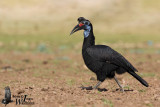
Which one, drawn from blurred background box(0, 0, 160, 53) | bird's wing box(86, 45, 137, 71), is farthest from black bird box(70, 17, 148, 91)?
blurred background box(0, 0, 160, 53)

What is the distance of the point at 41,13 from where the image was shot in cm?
8150

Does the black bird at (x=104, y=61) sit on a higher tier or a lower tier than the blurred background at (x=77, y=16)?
lower

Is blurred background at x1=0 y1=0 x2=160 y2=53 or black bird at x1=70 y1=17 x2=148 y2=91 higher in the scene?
blurred background at x1=0 y1=0 x2=160 y2=53

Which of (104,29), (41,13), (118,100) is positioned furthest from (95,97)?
(41,13)

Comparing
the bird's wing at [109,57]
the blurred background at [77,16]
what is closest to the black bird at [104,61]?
the bird's wing at [109,57]

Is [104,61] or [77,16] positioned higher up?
[77,16]

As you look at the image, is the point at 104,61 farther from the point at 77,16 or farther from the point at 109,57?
the point at 77,16

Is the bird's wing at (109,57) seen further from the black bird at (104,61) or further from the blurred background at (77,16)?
the blurred background at (77,16)

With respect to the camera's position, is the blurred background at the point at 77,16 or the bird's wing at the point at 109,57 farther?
the blurred background at the point at 77,16

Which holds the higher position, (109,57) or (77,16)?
(77,16)

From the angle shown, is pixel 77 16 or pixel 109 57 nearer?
pixel 109 57

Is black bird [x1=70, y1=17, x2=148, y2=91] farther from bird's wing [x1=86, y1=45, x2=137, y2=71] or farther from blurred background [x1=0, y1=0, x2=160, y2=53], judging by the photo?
blurred background [x1=0, y1=0, x2=160, y2=53]

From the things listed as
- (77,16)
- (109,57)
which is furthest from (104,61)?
(77,16)

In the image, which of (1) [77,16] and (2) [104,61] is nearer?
(2) [104,61]
